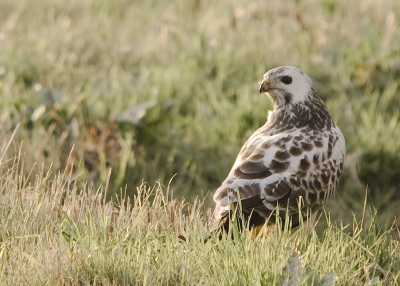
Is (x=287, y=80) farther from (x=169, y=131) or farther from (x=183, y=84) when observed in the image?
(x=183, y=84)

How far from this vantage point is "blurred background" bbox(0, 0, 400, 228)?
6.50 metres

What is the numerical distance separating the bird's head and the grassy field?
2.74ft

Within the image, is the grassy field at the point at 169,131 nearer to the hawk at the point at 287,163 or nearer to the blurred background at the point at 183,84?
the blurred background at the point at 183,84

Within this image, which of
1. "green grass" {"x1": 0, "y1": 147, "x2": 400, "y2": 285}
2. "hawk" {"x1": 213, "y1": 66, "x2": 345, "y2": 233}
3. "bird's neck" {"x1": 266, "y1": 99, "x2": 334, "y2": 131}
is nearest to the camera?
"green grass" {"x1": 0, "y1": 147, "x2": 400, "y2": 285}

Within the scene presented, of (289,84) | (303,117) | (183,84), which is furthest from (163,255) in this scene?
(183,84)

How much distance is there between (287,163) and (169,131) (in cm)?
230

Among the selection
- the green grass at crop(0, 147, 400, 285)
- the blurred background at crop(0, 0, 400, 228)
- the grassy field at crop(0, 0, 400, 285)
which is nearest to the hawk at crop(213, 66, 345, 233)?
the grassy field at crop(0, 0, 400, 285)

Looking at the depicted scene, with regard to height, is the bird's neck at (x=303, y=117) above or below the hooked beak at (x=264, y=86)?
below

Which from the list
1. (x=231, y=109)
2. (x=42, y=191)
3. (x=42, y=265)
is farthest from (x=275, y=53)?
(x=42, y=265)

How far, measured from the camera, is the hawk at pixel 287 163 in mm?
4594

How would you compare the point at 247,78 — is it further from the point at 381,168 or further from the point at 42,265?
the point at 42,265

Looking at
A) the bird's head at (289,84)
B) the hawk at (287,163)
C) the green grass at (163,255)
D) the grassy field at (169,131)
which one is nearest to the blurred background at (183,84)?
the grassy field at (169,131)

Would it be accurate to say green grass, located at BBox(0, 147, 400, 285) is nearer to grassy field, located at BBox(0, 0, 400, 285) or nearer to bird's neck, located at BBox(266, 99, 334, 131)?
grassy field, located at BBox(0, 0, 400, 285)

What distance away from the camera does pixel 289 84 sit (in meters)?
5.30
